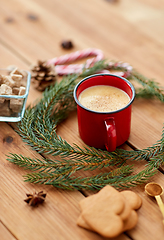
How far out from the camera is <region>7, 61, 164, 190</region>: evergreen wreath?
94 cm

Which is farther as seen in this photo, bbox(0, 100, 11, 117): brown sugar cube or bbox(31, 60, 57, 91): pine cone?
bbox(31, 60, 57, 91): pine cone

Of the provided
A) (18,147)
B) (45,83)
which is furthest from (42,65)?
(18,147)

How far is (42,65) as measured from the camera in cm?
134

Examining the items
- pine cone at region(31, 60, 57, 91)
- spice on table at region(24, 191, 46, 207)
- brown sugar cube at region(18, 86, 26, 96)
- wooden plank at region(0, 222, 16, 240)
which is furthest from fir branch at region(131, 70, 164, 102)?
wooden plank at region(0, 222, 16, 240)

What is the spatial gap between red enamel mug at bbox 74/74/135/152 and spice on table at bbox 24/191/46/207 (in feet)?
0.88

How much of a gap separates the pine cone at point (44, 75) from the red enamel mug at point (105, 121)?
1.01 ft

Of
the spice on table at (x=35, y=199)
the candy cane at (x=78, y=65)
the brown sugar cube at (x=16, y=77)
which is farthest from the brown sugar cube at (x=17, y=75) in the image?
the spice on table at (x=35, y=199)

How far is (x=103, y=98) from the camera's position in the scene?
1.07 meters

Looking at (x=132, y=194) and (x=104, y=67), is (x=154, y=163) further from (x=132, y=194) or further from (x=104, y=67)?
(x=104, y=67)

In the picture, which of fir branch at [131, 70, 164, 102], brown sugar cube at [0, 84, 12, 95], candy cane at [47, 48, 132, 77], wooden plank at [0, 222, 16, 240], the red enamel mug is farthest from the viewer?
candy cane at [47, 48, 132, 77]

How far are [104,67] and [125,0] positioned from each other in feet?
2.71

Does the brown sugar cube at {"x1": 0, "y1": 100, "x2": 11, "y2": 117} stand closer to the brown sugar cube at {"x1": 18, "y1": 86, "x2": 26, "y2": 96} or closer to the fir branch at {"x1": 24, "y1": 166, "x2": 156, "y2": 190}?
the brown sugar cube at {"x1": 18, "y1": 86, "x2": 26, "y2": 96}

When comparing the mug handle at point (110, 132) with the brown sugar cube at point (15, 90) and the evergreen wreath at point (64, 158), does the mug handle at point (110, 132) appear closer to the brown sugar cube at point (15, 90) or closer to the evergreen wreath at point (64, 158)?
the evergreen wreath at point (64, 158)

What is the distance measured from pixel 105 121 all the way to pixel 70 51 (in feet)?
2.45
